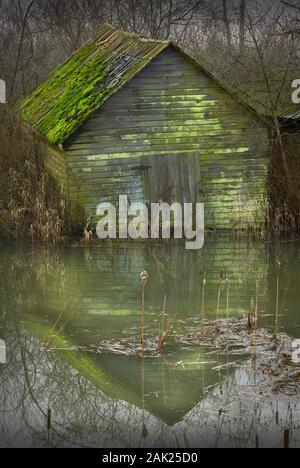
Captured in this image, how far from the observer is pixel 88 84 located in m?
19.6

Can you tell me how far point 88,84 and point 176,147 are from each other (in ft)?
8.08

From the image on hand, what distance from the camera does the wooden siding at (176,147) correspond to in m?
19.3

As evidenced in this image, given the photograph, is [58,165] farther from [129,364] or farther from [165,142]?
[129,364]

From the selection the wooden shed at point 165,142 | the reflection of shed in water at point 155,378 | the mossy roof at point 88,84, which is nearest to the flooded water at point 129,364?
the reflection of shed in water at point 155,378

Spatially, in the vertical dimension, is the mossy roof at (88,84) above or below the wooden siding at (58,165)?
above

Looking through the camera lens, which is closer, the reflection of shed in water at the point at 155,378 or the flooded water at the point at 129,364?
the flooded water at the point at 129,364

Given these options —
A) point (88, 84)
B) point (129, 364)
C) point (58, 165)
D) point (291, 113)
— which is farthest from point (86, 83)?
point (129, 364)

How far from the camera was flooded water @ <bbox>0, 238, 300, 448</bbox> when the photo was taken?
7.14 metres

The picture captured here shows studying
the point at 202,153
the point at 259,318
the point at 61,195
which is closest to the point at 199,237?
the point at 202,153

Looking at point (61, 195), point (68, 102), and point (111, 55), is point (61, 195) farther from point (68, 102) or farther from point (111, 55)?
point (111, 55)

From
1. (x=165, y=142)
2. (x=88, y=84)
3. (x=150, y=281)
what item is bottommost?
(x=150, y=281)

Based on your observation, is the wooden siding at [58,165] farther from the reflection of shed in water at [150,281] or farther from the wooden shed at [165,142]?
the reflection of shed in water at [150,281]

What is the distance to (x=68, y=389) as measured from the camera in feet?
27.5

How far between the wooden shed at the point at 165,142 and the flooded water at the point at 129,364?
3674 millimetres
